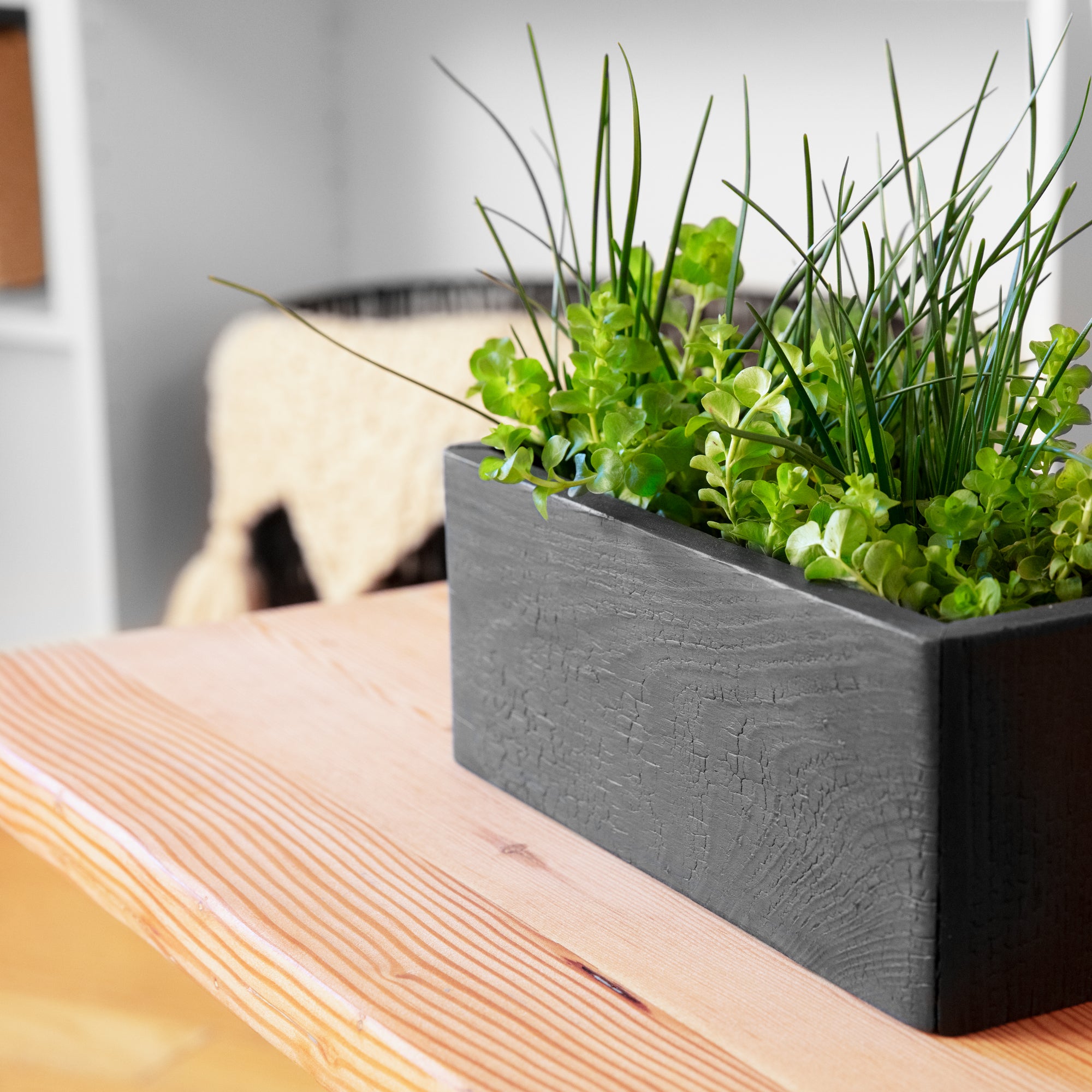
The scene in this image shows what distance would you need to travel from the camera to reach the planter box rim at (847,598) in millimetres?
306

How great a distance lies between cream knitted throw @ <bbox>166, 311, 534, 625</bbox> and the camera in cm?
119

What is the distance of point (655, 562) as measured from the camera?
0.38 meters

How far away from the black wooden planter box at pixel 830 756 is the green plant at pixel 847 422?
0.01m

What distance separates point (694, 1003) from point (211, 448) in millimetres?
1065

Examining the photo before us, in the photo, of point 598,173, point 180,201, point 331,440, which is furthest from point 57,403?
point 598,173

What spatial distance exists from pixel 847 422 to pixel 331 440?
93 centimetres

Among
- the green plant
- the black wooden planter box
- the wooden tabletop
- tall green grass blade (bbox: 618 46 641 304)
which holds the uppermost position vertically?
tall green grass blade (bbox: 618 46 641 304)

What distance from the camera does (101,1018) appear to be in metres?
1.20

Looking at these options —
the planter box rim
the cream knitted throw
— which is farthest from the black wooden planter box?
the cream knitted throw

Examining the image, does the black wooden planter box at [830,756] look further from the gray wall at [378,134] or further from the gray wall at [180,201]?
the gray wall at [180,201]

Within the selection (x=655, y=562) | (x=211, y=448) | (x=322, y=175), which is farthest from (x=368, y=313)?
(x=655, y=562)

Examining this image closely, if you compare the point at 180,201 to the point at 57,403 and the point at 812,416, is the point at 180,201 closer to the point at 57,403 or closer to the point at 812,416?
the point at 57,403

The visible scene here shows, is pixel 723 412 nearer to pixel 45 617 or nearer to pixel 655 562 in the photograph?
pixel 655 562

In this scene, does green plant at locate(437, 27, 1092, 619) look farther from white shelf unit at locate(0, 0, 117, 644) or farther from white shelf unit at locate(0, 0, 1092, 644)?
white shelf unit at locate(0, 0, 117, 644)
